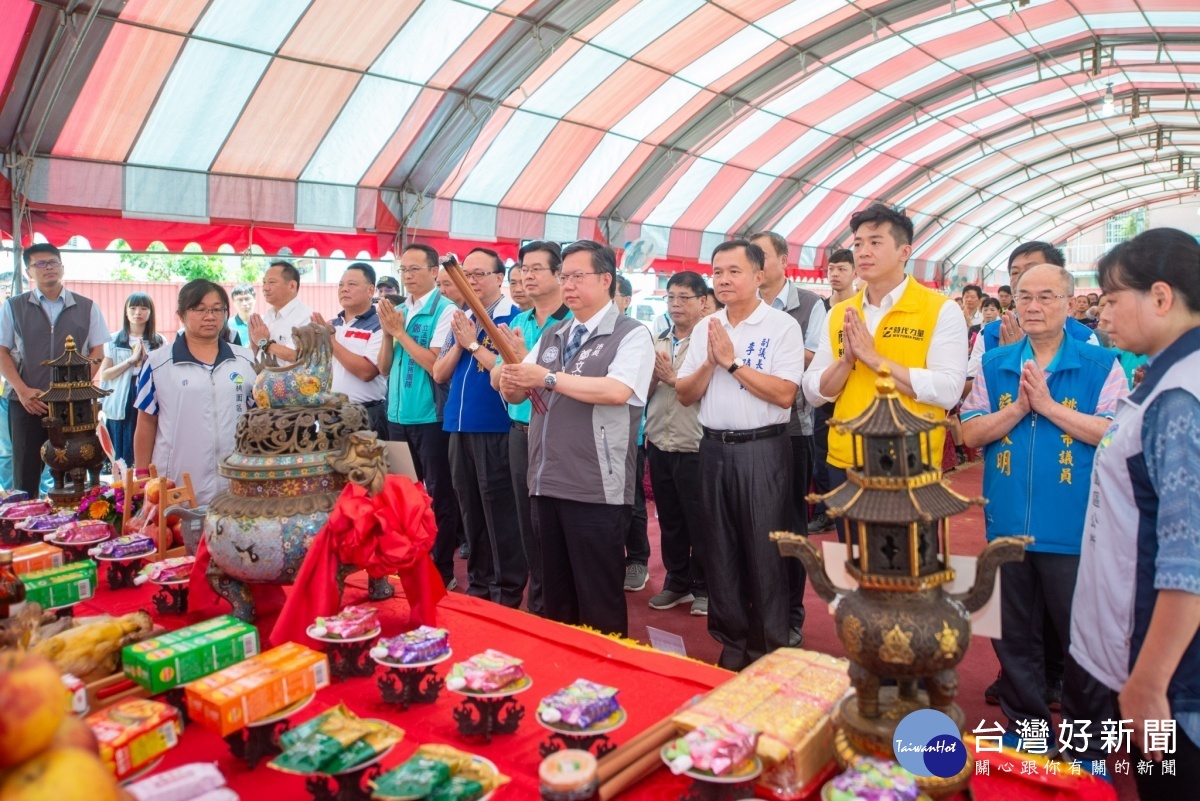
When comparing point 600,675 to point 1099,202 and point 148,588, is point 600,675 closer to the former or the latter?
point 148,588

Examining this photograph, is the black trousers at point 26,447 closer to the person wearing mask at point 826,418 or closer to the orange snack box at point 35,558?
the orange snack box at point 35,558

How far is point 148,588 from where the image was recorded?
6.52 feet

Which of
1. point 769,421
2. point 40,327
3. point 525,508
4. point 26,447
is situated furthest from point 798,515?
point 40,327

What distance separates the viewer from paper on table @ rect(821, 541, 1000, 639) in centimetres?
112

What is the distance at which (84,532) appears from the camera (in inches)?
84.4

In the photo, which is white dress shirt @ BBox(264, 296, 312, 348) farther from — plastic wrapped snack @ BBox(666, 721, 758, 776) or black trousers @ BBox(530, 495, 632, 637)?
plastic wrapped snack @ BBox(666, 721, 758, 776)

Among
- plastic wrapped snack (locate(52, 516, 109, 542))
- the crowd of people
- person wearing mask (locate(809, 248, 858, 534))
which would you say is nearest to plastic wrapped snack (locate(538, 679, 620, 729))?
the crowd of people

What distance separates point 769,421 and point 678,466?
50.2 inches

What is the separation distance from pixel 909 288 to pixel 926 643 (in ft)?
4.84

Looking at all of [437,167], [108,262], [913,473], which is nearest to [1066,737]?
[913,473]

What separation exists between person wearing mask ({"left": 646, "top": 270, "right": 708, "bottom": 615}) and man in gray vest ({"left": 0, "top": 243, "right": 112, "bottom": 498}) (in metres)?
2.55

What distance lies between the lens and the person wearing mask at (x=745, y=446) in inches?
97.4

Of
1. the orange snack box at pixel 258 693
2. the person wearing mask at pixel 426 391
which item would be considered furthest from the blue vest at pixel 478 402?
the orange snack box at pixel 258 693

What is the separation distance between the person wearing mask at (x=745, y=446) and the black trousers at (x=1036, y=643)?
0.63 m
